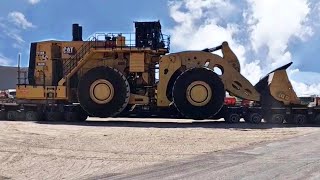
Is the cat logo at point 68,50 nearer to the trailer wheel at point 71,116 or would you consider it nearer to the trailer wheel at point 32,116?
the trailer wheel at point 71,116

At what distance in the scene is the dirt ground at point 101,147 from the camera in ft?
38.4

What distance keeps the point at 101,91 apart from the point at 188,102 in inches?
184

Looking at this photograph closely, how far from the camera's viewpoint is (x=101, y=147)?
610 inches

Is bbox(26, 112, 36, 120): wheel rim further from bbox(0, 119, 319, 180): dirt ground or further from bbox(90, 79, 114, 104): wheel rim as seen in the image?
bbox(0, 119, 319, 180): dirt ground

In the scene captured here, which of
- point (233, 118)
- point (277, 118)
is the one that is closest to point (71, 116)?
point (233, 118)

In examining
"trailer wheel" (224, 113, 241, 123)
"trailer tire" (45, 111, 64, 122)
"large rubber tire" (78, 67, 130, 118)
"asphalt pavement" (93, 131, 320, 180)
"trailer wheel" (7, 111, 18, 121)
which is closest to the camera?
"asphalt pavement" (93, 131, 320, 180)

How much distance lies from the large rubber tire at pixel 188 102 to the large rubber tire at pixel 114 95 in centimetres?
273

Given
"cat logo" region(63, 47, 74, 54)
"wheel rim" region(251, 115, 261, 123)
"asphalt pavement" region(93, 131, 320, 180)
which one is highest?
"cat logo" region(63, 47, 74, 54)

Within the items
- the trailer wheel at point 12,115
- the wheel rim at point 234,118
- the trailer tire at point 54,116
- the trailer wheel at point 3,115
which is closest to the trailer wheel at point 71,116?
the trailer tire at point 54,116

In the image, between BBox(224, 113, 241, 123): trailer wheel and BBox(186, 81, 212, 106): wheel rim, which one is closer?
BBox(186, 81, 212, 106): wheel rim

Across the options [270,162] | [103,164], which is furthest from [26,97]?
[270,162]

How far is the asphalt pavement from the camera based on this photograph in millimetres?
10539

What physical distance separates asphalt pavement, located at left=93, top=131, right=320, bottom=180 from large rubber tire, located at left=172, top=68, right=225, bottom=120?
32.3ft

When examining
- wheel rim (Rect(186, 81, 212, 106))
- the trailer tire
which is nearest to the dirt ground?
wheel rim (Rect(186, 81, 212, 106))
